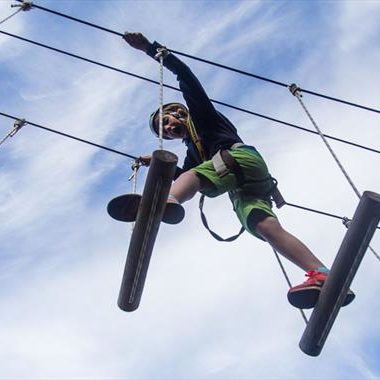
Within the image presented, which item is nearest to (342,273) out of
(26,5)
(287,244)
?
(287,244)

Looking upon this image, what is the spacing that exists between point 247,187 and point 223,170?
0.23m

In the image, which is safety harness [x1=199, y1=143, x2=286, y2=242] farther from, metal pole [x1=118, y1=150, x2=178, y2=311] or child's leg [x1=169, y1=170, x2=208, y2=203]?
metal pole [x1=118, y1=150, x2=178, y2=311]

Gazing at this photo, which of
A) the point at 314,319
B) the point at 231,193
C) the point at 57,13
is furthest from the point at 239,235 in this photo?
the point at 57,13

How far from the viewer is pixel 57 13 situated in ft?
14.9

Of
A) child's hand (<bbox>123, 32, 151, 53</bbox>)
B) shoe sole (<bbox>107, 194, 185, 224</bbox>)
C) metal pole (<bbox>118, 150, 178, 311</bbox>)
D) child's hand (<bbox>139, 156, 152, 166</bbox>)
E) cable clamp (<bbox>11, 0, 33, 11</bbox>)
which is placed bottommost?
metal pole (<bbox>118, 150, 178, 311</bbox>)

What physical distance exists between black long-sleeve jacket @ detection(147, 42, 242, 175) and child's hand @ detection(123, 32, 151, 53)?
0.24 metres

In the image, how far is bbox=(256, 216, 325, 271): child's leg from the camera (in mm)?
3109

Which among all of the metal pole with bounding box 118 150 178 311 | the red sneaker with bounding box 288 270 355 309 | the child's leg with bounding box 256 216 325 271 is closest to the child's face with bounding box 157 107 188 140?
the child's leg with bounding box 256 216 325 271

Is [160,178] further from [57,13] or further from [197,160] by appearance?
[57,13]

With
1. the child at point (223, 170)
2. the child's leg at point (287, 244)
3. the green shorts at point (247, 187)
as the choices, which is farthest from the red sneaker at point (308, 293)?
the green shorts at point (247, 187)

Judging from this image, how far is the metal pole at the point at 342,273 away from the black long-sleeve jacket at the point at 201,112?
1.32 m

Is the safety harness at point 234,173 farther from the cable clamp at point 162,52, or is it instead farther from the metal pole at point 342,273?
the metal pole at point 342,273

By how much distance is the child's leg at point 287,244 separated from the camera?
10.2 ft

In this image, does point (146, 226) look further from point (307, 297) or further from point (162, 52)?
point (162, 52)
